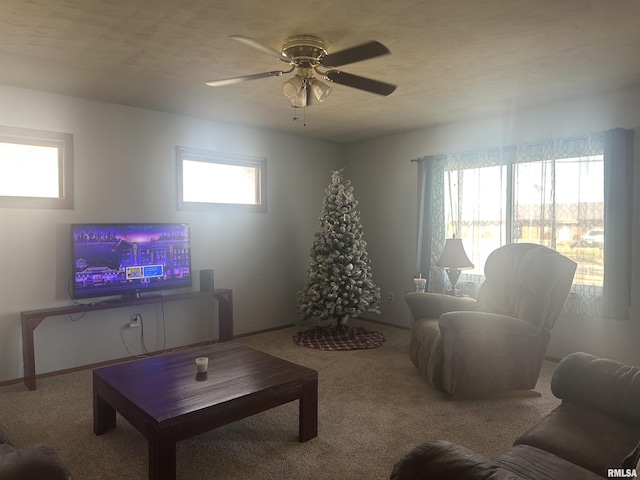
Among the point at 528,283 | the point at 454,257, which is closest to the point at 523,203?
the point at 454,257

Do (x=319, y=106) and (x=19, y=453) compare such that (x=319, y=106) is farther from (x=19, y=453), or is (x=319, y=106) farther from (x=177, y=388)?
(x=19, y=453)

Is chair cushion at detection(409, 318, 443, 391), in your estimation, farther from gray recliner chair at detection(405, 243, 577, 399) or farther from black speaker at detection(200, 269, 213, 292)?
black speaker at detection(200, 269, 213, 292)

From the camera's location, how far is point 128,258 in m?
4.15

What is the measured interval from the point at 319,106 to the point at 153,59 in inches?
68.6

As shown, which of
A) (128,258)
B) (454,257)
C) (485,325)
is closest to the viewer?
(485,325)

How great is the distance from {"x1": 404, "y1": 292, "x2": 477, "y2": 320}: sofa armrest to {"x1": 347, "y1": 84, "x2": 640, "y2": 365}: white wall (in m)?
1.15

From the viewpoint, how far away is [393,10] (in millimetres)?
2424

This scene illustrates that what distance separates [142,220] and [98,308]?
1.01 metres

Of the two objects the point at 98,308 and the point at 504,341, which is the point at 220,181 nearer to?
the point at 98,308

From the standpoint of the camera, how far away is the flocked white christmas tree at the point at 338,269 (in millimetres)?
5023

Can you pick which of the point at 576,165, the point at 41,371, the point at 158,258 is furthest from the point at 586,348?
the point at 41,371

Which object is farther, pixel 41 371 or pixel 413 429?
pixel 41 371

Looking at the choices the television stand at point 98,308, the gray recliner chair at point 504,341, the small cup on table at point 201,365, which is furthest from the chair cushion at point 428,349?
the television stand at point 98,308

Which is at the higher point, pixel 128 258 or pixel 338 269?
pixel 128 258
